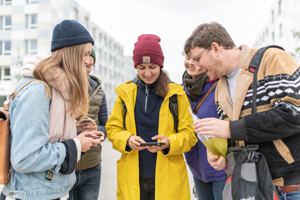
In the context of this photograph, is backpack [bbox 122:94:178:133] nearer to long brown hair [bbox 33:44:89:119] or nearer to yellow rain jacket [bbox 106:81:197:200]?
yellow rain jacket [bbox 106:81:197:200]

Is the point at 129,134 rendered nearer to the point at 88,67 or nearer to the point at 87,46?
the point at 87,46

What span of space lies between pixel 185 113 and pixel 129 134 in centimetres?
59

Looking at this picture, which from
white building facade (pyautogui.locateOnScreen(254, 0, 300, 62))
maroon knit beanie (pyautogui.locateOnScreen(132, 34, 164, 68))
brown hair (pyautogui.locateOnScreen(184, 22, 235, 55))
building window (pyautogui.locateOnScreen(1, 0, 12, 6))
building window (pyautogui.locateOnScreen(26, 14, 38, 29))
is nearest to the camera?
brown hair (pyautogui.locateOnScreen(184, 22, 235, 55))

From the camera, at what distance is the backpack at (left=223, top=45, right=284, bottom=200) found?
1.51 meters

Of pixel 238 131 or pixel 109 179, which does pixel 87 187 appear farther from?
pixel 109 179

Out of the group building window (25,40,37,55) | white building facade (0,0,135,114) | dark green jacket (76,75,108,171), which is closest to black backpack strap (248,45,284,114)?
dark green jacket (76,75,108,171)

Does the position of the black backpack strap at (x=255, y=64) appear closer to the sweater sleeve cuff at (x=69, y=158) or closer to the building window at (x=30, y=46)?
the sweater sleeve cuff at (x=69, y=158)

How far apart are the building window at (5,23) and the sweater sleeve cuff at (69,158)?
31.2 metres

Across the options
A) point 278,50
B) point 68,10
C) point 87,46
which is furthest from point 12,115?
point 68,10

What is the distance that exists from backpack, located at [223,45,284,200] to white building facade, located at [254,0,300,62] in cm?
2016

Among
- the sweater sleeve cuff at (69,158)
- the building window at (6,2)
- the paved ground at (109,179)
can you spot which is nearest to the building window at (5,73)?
the building window at (6,2)

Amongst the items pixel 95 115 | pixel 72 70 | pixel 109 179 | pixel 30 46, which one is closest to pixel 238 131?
pixel 72 70

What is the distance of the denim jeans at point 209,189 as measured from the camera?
8.46 feet

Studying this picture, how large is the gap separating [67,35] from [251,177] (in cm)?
152
